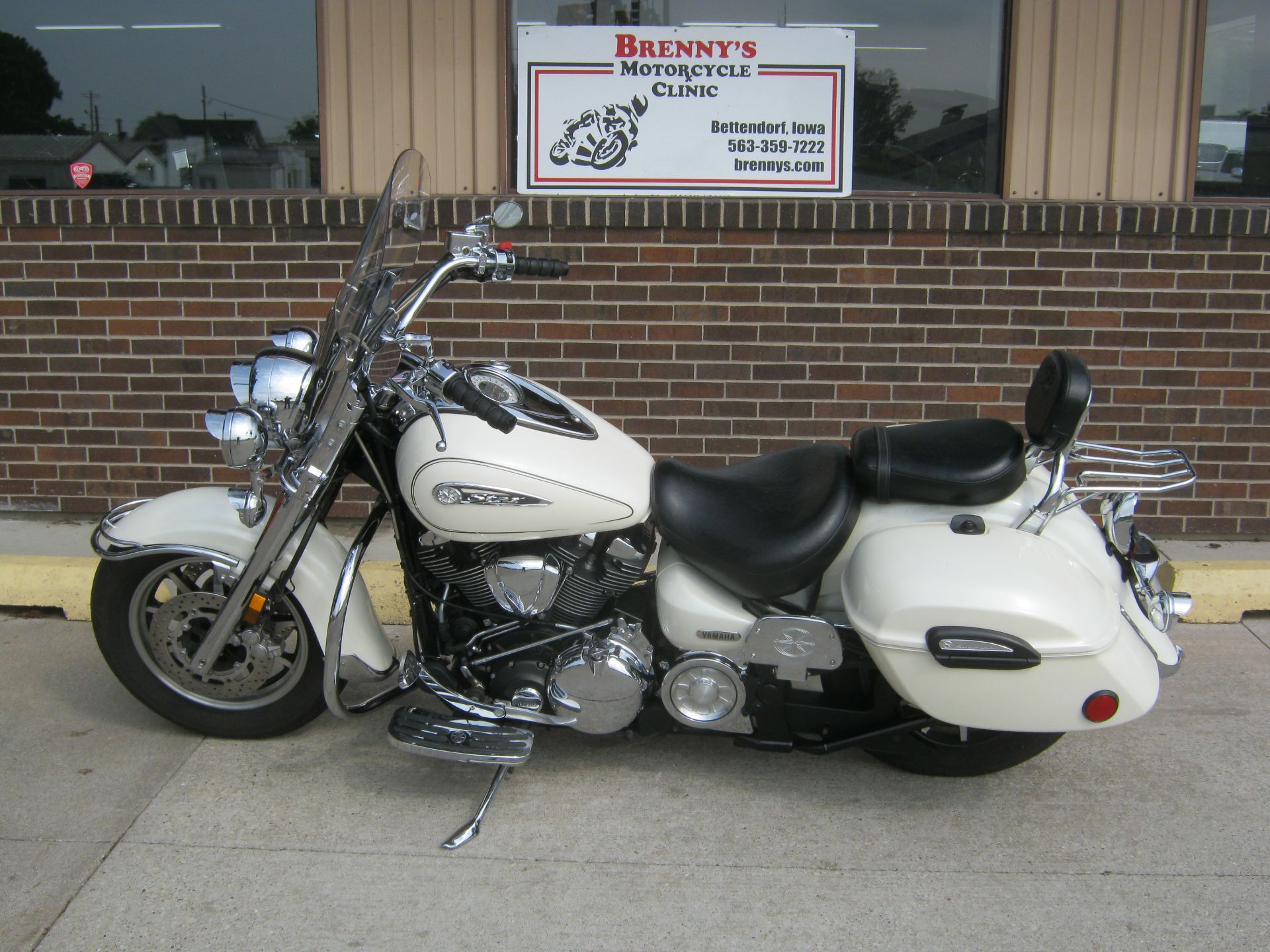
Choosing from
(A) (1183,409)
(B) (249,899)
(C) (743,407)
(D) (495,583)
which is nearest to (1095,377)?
(A) (1183,409)

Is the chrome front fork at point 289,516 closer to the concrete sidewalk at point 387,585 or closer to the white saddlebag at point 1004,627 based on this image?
the concrete sidewalk at point 387,585

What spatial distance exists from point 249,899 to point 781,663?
56.5 inches

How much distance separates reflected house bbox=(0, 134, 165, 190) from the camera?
5395 mm

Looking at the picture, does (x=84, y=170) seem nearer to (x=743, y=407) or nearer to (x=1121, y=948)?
(x=743, y=407)

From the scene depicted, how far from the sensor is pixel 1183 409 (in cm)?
526

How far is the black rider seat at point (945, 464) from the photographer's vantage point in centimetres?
289

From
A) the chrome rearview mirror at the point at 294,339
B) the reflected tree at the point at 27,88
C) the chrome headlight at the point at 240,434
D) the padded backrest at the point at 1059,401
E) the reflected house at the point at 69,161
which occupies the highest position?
the reflected tree at the point at 27,88

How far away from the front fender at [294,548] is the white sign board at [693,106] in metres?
2.52

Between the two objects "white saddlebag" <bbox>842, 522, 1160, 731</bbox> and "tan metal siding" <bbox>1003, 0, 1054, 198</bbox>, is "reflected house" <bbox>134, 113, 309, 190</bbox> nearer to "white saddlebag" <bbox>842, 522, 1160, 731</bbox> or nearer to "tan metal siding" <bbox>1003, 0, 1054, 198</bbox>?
"tan metal siding" <bbox>1003, 0, 1054, 198</bbox>

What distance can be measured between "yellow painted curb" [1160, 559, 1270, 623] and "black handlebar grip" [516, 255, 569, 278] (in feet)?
9.61

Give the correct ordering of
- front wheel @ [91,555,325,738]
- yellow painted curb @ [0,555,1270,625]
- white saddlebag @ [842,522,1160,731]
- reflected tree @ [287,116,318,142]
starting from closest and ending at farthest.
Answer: white saddlebag @ [842,522,1160,731] → front wheel @ [91,555,325,738] → yellow painted curb @ [0,555,1270,625] → reflected tree @ [287,116,318,142]

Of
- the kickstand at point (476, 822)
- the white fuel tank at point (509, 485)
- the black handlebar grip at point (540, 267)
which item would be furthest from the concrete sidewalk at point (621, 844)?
the black handlebar grip at point (540, 267)

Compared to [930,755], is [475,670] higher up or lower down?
higher up

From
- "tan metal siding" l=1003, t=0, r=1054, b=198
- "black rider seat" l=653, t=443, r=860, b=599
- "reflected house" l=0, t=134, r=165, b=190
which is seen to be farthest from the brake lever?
"tan metal siding" l=1003, t=0, r=1054, b=198
